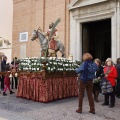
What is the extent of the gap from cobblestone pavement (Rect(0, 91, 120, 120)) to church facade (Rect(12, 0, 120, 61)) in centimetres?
554

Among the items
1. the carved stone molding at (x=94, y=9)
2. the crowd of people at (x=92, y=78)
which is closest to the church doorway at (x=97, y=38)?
the carved stone molding at (x=94, y=9)

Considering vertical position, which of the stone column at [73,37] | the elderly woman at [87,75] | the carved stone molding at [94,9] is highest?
the carved stone molding at [94,9]

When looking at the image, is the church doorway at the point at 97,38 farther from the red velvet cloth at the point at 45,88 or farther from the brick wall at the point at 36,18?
the red velvet cloth at the point at 45,88

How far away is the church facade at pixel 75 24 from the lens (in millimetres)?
12344

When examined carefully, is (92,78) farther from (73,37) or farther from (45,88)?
(73,37)

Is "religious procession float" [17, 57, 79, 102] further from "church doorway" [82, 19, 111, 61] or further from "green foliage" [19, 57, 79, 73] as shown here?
"church doorway" [82, 19, 111, 61]

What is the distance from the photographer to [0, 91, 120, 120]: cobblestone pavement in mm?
5871

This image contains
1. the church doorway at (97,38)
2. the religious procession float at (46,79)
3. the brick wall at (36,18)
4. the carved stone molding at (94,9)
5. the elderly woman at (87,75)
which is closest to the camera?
the elderly woman at (87,75)

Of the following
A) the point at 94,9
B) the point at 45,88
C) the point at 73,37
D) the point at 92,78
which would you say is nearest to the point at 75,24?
the point at 73,37

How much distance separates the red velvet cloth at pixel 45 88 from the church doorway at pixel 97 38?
6.01 metres

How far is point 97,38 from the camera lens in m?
16.4

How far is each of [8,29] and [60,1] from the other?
33.4ft

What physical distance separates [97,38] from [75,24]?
304 centimetres

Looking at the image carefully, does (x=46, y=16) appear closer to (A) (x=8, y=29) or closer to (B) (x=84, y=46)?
(B) (x=84, y=46)
